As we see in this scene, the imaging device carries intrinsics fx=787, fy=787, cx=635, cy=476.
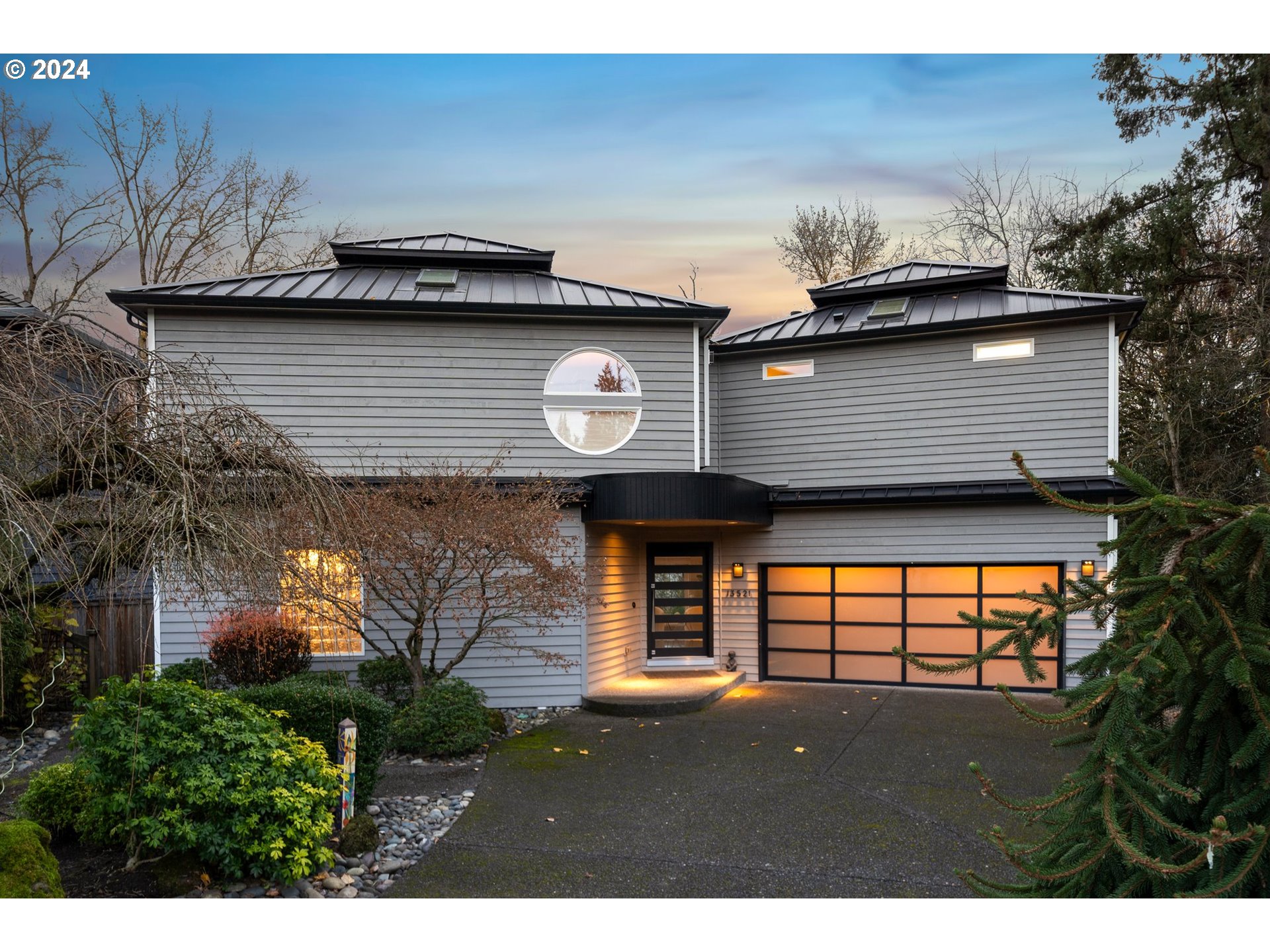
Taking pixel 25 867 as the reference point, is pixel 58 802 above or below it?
below

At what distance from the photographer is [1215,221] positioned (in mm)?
15570

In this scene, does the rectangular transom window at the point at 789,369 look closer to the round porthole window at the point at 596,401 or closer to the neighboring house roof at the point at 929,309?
the neighboring house roof at the point at 929,309

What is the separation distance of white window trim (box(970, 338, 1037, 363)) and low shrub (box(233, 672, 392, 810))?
9.52 m

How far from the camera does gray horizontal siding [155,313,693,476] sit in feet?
34.8

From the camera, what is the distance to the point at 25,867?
3.83 metres

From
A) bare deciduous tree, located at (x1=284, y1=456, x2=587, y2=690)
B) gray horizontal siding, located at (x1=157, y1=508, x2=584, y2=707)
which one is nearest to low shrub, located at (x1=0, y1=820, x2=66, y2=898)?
bare deciduous tree, located at (x1=284, y1=456, x2=587, y2=690)

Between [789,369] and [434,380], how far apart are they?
5517 mm

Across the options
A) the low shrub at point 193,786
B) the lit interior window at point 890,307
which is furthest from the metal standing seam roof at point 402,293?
the low shrub at point 193,786

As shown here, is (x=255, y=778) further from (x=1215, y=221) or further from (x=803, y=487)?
(x=1215, y=221)

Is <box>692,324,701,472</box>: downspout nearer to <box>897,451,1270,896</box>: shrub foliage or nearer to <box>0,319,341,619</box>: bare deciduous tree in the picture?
<box>0,319,341,619</box>: bare deciduous tree

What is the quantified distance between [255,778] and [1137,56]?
1919cm

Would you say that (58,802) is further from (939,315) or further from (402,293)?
(939,315)

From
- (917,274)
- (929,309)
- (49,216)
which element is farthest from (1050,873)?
(49,216)
